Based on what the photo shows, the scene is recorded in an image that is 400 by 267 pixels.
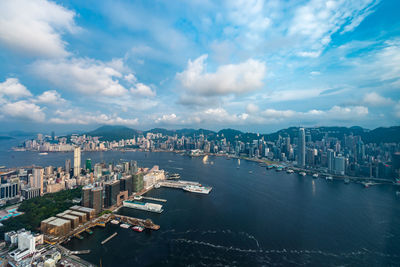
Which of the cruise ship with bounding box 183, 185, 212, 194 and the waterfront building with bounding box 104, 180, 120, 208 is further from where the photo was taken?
the cruise ship with bounding box 183, 185, 212, 194

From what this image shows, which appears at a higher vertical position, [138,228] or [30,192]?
[30,192]

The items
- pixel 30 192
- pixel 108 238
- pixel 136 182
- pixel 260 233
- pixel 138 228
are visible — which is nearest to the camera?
pixel 108 238

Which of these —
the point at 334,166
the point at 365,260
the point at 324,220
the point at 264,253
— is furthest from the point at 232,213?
the point at 334,166

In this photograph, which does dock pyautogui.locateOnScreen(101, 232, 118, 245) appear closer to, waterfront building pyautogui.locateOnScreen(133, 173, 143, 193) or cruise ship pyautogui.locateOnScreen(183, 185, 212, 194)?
waterfront building pyautogui.locateOnScreen(133, 173, 143, 193)

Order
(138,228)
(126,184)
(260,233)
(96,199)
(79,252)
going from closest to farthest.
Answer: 1. (79,252)
2. (260,233)
3. (138,228)
4. (96,199)
5. (126,184)

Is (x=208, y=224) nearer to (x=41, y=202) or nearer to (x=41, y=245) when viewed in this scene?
(x=41, y=245)

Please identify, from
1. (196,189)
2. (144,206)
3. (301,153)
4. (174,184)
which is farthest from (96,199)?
(301,153)

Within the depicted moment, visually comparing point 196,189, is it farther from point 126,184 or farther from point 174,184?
point 126,184

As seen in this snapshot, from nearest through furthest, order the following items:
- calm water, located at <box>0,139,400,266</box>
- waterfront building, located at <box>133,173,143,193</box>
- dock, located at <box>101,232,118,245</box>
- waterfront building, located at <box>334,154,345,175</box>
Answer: calm water, located at <box>0,139,400,266</box> < dock, located at <box>101,232,118,245</box> < waterfront building, located at <box>133,173,143,193</box> < waterfront building, located at <box>334,154,345,175</box>

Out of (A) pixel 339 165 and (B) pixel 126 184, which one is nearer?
(B) pixel 126 184

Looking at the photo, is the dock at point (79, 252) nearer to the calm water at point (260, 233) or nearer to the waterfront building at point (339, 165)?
the calm water at point (260, 233)

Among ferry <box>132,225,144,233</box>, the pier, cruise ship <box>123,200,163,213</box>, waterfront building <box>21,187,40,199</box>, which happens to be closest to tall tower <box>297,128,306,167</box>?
the pier
